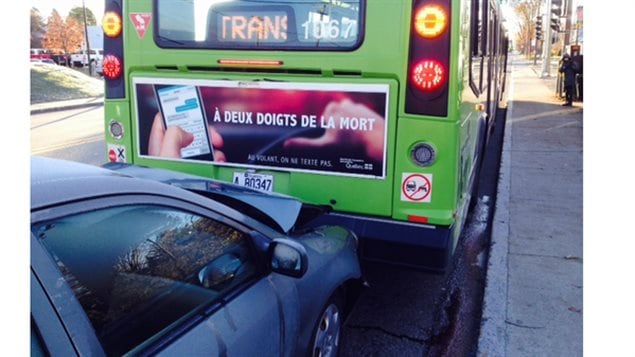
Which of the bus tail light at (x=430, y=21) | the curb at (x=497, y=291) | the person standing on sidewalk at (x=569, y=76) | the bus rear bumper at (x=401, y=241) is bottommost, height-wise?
the curb at (x=497, y=291)

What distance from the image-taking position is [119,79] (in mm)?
4324

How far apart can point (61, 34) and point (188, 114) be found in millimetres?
49539

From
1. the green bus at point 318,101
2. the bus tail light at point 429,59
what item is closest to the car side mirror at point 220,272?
→ the green bus at point 318,101

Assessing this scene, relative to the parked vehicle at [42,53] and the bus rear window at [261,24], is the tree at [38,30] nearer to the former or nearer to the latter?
the parked vehicle at [42,53]

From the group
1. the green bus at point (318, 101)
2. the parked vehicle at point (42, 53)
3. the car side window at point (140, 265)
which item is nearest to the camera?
the car side window at point (140, 265)

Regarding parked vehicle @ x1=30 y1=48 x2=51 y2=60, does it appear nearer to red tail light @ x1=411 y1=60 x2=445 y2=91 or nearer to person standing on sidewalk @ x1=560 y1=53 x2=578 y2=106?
person standing on sidewalk @ x1=560 y1=53 x2=578 y2=106

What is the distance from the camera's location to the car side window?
164 cm

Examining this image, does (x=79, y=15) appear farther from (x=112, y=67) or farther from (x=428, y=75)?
(x=428, y=75)

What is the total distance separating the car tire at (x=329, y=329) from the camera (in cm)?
276

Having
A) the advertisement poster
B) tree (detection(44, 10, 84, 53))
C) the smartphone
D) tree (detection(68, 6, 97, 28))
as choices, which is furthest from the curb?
tree (detection(68, 6, 97, 28))

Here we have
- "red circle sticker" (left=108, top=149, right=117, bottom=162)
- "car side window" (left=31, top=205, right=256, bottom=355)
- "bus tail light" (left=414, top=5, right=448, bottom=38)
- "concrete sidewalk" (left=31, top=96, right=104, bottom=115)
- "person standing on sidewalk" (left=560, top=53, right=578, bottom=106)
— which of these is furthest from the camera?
"concrete sidewalk" (left=31, top=96, right=104, bottom=115)

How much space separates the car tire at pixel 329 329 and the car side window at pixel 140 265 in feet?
2.10

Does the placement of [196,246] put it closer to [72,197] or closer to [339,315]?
[72,197]

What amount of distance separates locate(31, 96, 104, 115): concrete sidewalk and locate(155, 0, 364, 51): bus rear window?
1668 cm
